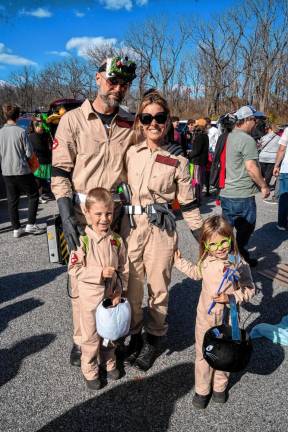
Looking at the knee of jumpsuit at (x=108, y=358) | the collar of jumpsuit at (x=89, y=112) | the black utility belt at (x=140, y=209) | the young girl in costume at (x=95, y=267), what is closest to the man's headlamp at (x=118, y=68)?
the collar of jumpsuit at (x=89, y=112)

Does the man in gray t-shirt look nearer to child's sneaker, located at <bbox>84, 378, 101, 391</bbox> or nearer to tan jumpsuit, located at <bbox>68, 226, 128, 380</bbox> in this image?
tan jumpsuit, located at <bbox>68, 226, 128, 380</bbox>

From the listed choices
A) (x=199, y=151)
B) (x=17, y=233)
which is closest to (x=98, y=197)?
(x=17, y=233)

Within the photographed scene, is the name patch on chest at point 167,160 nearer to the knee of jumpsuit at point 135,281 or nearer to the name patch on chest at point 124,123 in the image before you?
the name patch on chest at point 124,123

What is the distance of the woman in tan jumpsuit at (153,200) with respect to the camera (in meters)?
2.32

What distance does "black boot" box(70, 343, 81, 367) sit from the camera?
263 cm

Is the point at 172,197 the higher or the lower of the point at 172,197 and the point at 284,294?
the higher

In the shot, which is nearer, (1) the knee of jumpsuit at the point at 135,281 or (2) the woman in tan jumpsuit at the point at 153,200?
(2) the woman in tan jumpsuit at the point at 153,200

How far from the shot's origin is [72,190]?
242cm

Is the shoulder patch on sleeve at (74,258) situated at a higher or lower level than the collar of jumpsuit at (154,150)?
lower

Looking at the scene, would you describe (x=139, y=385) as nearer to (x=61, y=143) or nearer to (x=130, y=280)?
(x=130, y=280)

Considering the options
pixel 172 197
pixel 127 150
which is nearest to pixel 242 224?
pixel 172 197

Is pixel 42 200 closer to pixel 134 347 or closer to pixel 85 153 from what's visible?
pixel 134 347

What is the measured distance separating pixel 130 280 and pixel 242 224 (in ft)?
6.95

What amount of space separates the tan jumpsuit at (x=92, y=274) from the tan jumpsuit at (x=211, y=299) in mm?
526
